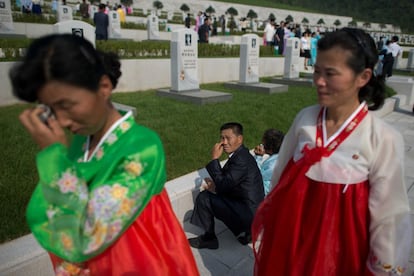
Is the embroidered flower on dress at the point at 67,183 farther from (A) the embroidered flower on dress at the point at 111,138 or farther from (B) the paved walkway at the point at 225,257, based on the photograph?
(B) the paved walkway at the point at 225,257

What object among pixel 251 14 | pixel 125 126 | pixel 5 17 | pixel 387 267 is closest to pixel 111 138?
pixel 125 126

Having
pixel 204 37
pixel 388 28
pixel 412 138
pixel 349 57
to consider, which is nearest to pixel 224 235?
pixel 349 57

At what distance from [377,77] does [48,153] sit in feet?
5.20

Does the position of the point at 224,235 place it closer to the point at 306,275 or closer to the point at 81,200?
the point at 306,275

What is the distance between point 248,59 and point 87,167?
33.6 feet

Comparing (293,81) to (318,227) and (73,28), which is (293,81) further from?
(318,227)

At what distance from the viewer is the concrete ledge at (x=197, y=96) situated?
7.89m

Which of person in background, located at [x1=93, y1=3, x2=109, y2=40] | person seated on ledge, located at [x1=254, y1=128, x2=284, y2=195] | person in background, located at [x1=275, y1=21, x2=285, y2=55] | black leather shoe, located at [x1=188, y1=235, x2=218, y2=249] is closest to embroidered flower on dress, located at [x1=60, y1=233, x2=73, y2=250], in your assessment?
black leather shoe, located at [x1=188, y1=235, x2=218, y2=249]

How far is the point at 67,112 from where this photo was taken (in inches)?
43.8

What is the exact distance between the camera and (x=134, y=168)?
3.70 feet

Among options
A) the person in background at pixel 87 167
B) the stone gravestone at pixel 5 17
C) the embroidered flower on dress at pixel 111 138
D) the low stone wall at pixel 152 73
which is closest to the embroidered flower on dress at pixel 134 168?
the person in background at pixel 87 167

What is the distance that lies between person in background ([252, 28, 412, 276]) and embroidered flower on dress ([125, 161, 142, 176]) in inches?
36.1

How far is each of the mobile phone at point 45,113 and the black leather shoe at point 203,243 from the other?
2248 millimetres

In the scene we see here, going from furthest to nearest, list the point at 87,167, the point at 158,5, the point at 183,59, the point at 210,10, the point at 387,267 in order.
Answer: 1. the point at 210,10
2. the point at 158,5
3. the point at 183,59
4. the point at 387,267
5. the point at 87,167
